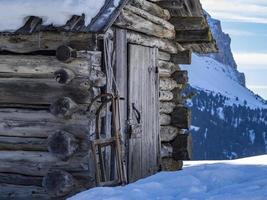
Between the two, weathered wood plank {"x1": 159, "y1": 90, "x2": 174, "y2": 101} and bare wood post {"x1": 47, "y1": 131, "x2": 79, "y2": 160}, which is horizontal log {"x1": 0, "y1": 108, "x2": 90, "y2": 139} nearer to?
bare wood post {"x1": 47, "y1": 131, "x2": 79, "y2": 160}

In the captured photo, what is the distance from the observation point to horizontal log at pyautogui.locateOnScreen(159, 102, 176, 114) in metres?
11.3

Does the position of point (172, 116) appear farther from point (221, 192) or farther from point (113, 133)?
point (221, 192)

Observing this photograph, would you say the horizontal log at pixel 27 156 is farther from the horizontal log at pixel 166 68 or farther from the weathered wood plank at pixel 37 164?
the horizontal log at pixel 166 68

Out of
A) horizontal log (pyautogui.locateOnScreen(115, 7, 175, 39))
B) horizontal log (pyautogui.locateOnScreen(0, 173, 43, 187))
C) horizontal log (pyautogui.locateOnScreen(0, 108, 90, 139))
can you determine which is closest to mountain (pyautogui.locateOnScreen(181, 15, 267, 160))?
horizontal log (pyautogui.locateOnScreen(115, 7, 175, 39))

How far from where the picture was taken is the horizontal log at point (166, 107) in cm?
1130

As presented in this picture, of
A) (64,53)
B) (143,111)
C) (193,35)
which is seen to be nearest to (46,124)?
(64,53)

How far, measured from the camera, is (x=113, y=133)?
8.71 meters

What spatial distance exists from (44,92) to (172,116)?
431 centimetres

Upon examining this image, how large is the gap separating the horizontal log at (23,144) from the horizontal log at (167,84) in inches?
140

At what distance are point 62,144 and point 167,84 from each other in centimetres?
415

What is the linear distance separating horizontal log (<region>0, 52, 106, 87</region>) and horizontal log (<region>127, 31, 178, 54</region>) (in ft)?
4.17

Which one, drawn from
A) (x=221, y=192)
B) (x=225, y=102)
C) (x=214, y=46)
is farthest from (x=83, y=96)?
(x=225, y=102)

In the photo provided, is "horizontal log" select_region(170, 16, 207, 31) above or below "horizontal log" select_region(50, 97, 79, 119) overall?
above

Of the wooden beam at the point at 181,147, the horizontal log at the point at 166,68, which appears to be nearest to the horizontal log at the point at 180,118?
the wooden beam at the point at 181,147
